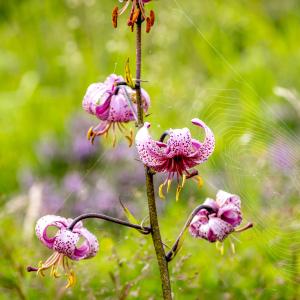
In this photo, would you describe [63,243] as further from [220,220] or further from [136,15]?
[136,15]

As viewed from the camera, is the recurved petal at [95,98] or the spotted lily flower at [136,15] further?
the recurved petal at [95,98]

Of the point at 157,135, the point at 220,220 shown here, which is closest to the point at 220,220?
the point at 220,220

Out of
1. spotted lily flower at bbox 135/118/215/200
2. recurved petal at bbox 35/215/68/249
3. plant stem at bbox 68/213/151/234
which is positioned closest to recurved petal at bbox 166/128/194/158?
spotted lily flower at bbox 135/118/215/200

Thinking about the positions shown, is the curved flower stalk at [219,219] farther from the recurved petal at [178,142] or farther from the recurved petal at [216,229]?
the recurved petal at [178,142]

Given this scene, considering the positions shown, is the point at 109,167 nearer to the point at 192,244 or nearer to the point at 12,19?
the point at 192,244

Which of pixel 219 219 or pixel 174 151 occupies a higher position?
pixel 174 151

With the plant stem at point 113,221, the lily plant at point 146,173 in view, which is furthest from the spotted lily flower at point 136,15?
the plant stem at point 113,221

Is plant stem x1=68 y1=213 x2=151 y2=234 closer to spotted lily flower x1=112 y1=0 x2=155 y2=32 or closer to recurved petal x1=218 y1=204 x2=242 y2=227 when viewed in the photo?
recurved petal x1=218 y1=204 x2=242 y2=227
